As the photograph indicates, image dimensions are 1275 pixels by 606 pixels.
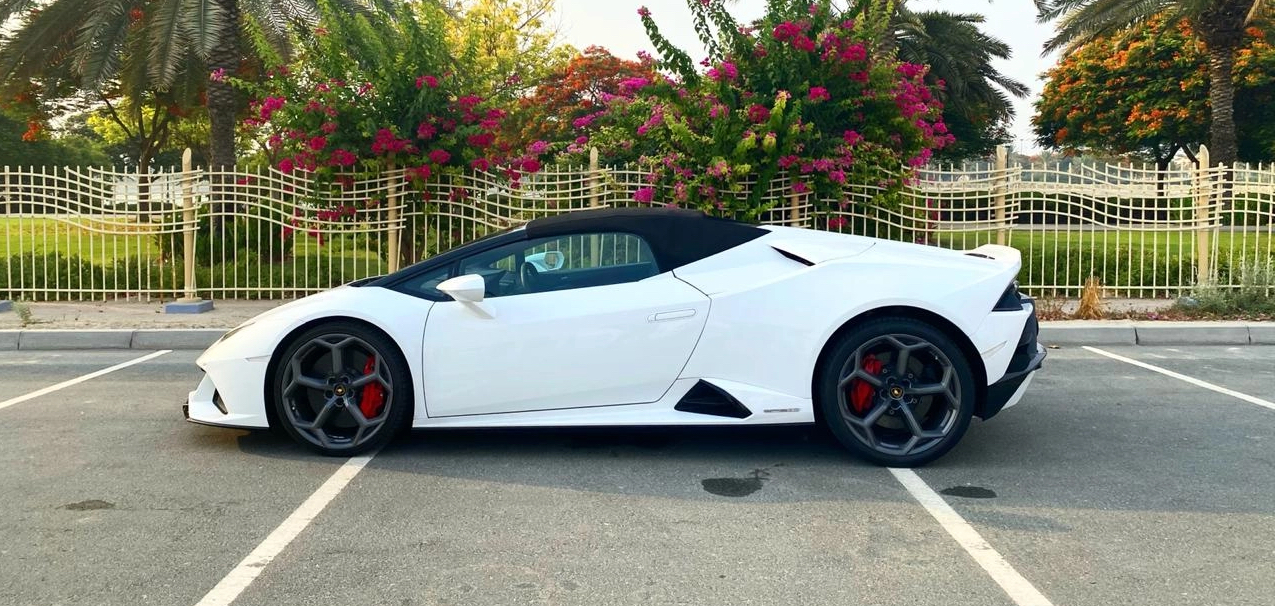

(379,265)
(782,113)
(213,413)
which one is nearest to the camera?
(213,413)

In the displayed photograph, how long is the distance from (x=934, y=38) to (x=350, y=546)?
31.0 metres

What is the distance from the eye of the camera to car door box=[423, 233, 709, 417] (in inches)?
192

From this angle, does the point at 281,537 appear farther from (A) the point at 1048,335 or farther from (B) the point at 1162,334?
(B) the point at 1162,334

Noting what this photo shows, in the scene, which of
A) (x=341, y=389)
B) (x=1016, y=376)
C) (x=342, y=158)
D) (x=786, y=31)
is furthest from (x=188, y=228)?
(x=1016, y=376)

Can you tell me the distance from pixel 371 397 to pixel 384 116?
7.86 metres

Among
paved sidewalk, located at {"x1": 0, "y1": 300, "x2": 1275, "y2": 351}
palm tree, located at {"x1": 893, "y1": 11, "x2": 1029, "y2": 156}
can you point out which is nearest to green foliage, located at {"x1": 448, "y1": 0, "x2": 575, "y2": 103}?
palm tree, located at {"x1": 893, "y1": 11, "x2": 1029, "y2": 156}

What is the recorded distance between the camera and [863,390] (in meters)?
4.94

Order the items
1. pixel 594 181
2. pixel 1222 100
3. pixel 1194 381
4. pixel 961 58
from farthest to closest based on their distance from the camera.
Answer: pixel 961 58, pixel 1222 100, pixel 594 181, pixel 1194 381

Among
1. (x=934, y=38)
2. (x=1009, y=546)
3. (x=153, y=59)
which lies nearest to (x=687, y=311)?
(x=1009, y=546)

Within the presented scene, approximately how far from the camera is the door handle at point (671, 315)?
4891mm

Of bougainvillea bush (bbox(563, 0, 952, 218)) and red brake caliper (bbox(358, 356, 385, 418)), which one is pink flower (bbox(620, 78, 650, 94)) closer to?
bougainvillea bush (bbox(563, 0, 952, 218))

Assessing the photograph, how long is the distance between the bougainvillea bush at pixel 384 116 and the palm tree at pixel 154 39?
3.26 metres

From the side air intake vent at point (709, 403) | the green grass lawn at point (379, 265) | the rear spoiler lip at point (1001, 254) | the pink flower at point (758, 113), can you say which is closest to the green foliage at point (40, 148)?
the green grass lawn at point (379, 265)

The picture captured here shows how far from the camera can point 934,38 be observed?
3180 cm
